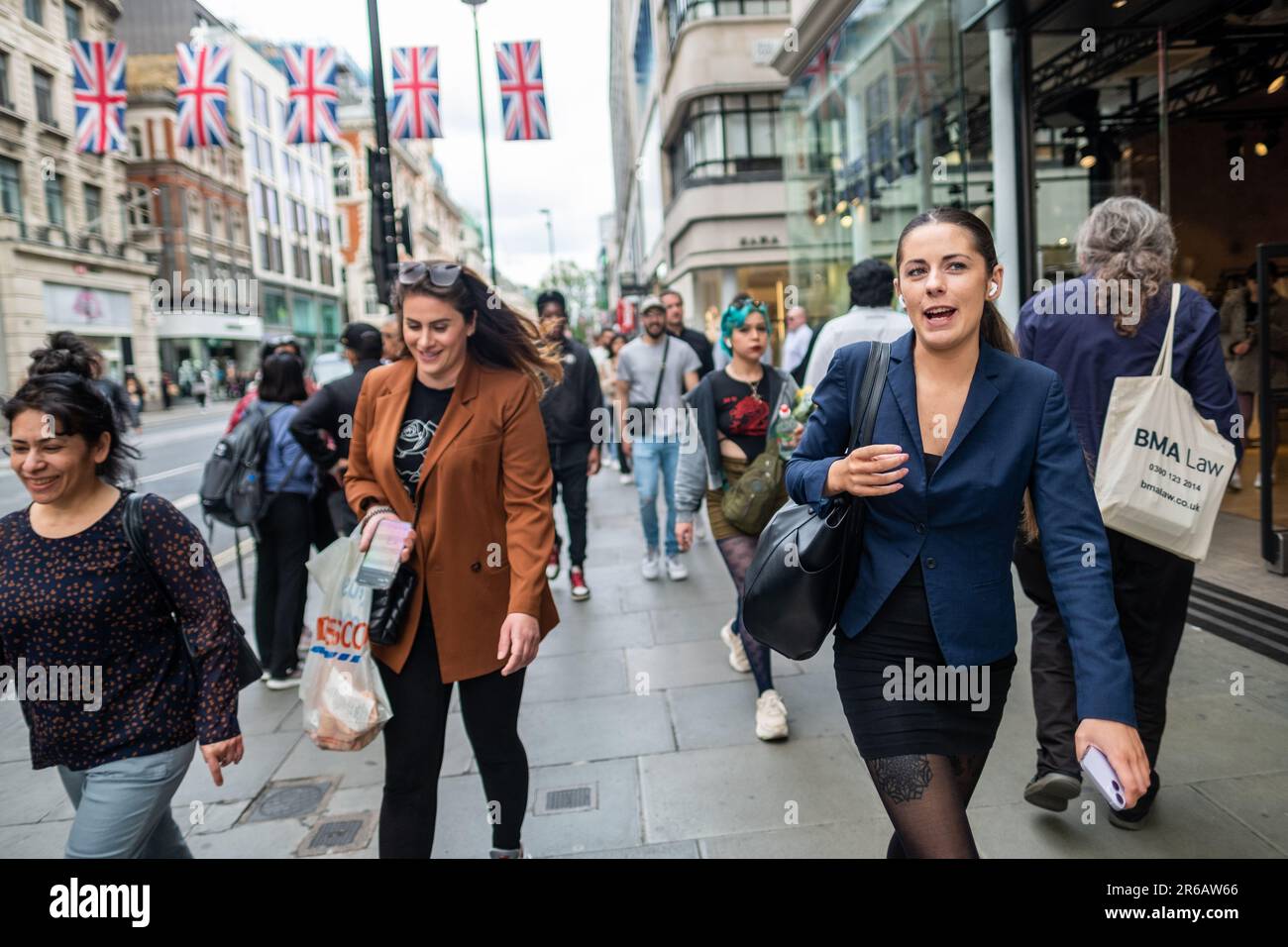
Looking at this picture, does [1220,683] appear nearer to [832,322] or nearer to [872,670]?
[832,322]

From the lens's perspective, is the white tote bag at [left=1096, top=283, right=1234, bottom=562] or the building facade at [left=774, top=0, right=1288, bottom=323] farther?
the building facade at [left=774, top=0, right=1288, bottom=323]

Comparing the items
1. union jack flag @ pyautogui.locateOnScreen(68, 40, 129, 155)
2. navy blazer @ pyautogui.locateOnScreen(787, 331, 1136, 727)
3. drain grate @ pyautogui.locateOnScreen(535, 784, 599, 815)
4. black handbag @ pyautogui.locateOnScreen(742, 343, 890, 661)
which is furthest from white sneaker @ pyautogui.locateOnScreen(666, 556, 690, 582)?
union jack flag @ pyautogui.locateOnScreen(68, 40, 129, 155)

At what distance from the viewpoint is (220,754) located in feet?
7.74

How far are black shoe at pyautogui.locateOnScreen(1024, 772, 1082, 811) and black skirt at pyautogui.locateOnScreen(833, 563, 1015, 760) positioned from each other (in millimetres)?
1293

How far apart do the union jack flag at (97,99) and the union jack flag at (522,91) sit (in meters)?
4.97

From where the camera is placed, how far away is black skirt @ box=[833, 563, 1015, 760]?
76.5 inches

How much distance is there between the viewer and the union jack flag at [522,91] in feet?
37.9

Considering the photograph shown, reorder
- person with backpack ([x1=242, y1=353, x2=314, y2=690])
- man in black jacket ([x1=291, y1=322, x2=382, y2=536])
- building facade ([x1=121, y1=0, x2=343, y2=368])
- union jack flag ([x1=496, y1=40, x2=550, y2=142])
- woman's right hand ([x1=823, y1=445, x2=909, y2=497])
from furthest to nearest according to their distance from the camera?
1. building facade ([x1=121, y1=0, x2=343, y2=368])
2. union jack flag ([x1=496, y1=40, x2=550, y2=142])
3. person with backpack ([x1=242, y1=353, x2=314, y2=690])
4. man in black jacket ([x1=291, y1=322, x2=382, y2=536])
5. woman's right hand ([x1=823, y1=445, x2=909, y2=497])

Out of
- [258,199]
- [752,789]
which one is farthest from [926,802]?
[258,199]

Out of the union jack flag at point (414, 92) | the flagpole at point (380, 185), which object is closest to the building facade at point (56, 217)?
the union jack flag at point (414, 92)

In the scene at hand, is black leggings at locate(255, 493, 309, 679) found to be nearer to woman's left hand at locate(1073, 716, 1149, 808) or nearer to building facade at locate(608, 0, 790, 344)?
woman's left hand at locate(1073, 716, 1149, 808)

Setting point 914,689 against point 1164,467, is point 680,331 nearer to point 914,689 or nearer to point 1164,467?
point 1164,467
